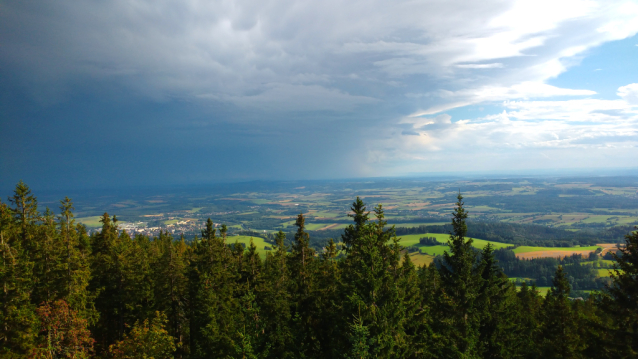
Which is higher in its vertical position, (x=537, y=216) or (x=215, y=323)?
(x=215, y=323)

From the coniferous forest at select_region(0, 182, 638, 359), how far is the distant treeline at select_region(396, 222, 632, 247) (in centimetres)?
11677

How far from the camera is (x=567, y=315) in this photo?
878 inches

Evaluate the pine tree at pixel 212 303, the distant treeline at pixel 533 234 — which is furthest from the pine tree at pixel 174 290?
the distant treeline at pixel 533 234

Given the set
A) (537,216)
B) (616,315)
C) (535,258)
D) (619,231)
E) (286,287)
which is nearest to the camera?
(616,315)

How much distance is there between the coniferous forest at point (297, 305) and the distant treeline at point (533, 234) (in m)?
117

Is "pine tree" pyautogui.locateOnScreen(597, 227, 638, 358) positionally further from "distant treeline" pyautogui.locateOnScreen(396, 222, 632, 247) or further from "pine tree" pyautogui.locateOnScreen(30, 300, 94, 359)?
"distant treeline" pyautogui.locateOnScreen(396, 222, 632, 247)

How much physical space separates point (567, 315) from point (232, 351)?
25659mm

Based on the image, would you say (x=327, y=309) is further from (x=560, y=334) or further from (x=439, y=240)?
(x=439, y=240)

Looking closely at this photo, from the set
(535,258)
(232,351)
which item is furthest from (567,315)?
(535,258)

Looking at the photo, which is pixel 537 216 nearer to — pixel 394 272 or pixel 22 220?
pixel 394 272

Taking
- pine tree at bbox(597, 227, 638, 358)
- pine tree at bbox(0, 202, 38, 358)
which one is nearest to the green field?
pine tree at bbox(597, 227, 638, 358)

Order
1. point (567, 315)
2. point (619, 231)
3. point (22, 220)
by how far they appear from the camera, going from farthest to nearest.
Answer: point (619, 231)
point (22, 220)
point (567, 315)

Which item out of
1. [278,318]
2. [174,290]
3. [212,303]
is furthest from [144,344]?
[174,290]

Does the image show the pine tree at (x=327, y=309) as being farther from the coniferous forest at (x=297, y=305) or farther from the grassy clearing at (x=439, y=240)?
the grassy clearing at (x=439, y=240)
